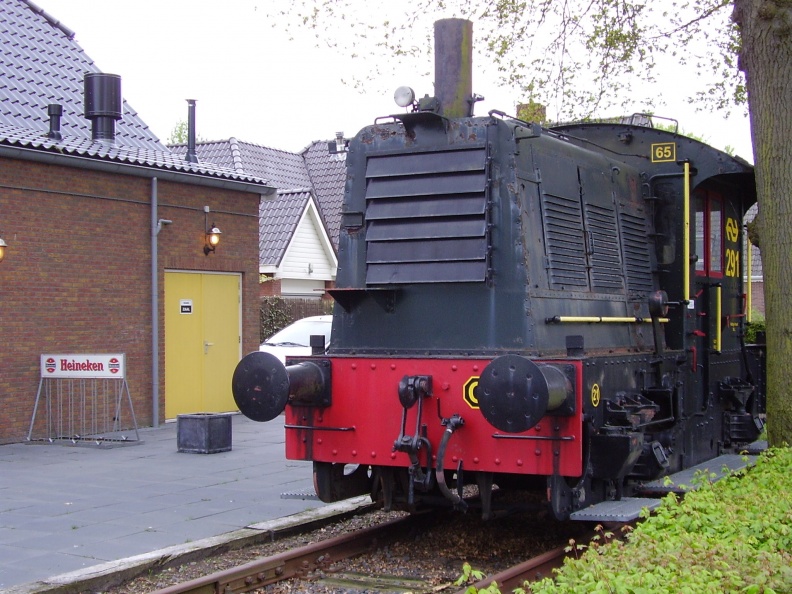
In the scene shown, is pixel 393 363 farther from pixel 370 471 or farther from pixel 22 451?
pixel 22 451

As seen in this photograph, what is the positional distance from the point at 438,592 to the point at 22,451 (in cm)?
749

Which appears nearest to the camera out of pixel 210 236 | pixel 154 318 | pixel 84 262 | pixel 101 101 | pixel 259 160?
pixel 84 262

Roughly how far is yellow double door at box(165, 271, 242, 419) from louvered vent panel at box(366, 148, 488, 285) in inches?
324

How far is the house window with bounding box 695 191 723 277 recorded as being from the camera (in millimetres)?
8781

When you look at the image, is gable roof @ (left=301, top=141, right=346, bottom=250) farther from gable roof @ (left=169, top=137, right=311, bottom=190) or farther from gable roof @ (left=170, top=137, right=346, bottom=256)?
gable roof @ (left=169, top=137, right=311, bottom=190)

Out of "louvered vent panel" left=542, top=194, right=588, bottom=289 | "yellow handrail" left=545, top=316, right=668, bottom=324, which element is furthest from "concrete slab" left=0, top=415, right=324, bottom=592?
"louvered vent panel" left=542, top=194, right=588, bottom=289

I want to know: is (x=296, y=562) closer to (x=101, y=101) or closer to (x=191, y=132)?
(x=101, y=101)

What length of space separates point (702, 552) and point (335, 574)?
2.76m

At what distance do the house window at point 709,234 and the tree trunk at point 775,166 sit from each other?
0.73m

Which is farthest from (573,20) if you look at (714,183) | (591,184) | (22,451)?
(22,451)

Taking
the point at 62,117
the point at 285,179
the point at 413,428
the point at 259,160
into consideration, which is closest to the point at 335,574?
the point at 413,428

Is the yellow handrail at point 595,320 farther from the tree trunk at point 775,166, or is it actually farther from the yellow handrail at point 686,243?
the tree trunk at point 775,166

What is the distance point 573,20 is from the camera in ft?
44.0

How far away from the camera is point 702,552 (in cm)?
465
